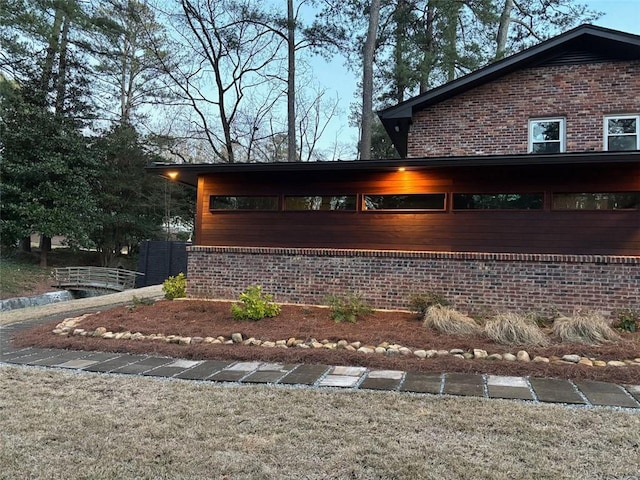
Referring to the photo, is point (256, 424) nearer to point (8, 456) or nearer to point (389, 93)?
point (8, 456)

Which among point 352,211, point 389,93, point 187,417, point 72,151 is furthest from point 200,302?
point 389,93

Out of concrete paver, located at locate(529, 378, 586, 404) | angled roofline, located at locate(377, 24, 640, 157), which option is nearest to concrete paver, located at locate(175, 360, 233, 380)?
concrete paver, located at locate(529, 378, 586, 404)

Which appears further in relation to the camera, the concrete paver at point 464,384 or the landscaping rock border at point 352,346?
the landscaping rock border at point 352,346

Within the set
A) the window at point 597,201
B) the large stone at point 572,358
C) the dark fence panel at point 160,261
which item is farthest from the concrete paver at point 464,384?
the dark fence panel at point 160,261

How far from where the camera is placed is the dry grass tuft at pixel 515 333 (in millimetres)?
5781

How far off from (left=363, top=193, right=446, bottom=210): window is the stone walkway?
14.5 feet

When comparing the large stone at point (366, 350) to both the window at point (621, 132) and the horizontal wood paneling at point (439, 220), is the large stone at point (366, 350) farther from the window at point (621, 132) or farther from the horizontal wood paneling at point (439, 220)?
the window at point (621, 132)

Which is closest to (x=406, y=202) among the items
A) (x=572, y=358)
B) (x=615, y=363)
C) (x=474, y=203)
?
(x=474, y=203)

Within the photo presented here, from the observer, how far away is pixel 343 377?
4.65m

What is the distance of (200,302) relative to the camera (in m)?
8.83

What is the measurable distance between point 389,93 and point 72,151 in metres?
14.1

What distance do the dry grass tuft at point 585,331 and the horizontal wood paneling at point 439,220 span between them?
2.05 meters

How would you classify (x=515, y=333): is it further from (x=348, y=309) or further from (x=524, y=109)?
(x=524, y=109)

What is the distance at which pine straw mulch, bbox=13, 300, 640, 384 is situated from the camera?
192 inches
